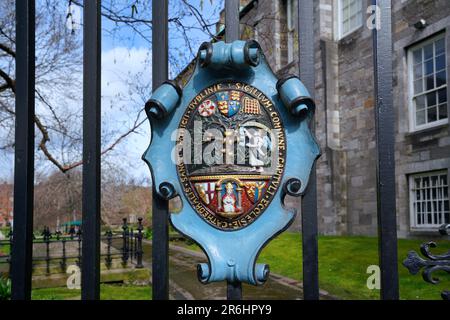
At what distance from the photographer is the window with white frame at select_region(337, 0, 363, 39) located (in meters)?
14.3

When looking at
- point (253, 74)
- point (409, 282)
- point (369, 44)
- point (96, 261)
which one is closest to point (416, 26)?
point (369, 44)

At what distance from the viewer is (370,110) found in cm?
1345

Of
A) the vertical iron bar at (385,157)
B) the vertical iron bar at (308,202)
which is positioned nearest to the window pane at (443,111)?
the vertical iron bar at (385,157)

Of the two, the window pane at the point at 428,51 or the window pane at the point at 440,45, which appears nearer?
the window pane at the point at 440,45

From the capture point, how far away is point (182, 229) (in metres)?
2.13

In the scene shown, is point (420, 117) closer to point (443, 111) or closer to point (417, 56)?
point (443, 111)

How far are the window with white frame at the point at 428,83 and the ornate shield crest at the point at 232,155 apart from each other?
10311mm

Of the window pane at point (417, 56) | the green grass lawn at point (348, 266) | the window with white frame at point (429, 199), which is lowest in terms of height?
the green grass lawn at point (348, 266)

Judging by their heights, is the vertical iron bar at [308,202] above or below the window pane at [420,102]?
below

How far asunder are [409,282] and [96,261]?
615 centimetres

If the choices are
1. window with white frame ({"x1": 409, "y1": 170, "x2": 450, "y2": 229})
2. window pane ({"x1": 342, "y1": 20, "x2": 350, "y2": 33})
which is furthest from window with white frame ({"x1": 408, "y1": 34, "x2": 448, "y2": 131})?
window pane ({"x1": 342, "y1": 20, "x2": 350, "y2": 33})

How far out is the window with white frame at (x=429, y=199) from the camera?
10.9 meters

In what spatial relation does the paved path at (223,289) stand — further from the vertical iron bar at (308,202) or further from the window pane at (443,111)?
the window pane at (443,111)

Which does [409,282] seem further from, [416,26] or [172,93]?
[416,26]
